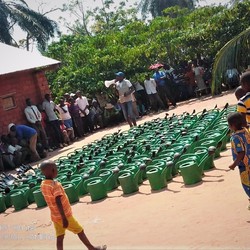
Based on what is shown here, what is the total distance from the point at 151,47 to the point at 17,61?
5.55 metres

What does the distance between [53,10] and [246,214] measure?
31205 millimetres

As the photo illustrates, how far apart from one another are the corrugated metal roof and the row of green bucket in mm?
5225

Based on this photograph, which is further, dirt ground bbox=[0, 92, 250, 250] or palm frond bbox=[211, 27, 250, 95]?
palm frond bbox=[211, 27, 250, 95]

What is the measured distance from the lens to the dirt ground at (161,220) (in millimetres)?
4059

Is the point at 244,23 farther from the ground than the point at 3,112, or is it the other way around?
the point at 244,23

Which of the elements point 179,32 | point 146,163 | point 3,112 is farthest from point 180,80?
point 146,163

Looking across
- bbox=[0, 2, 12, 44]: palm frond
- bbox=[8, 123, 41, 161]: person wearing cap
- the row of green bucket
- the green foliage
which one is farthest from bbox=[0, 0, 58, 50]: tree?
the row of green bucket

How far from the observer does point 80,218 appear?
18.9 ft

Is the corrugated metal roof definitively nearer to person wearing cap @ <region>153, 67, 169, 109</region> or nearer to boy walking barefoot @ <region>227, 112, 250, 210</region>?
person wearing cap @ <region>153, 67, 169, 109</region>

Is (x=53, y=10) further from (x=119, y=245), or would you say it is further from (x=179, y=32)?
(x=119, y=245)

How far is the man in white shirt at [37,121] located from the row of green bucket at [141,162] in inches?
164

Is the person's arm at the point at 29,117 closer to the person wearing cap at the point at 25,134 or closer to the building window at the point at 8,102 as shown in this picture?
the building window at the point at 8,102

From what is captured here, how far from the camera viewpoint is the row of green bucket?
6.02 m

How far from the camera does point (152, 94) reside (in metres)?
15.3
